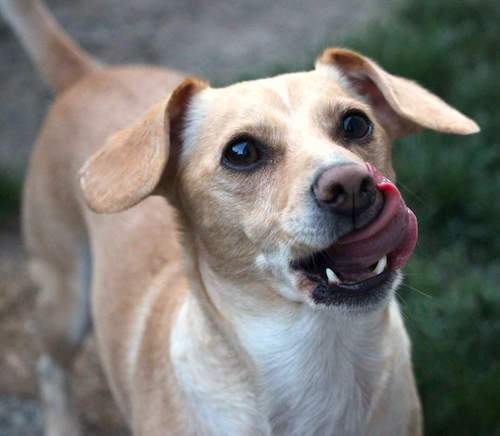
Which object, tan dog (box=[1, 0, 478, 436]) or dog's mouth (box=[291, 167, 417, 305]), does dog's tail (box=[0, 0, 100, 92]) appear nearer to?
tan dog (box=[1, 0, 478, 436])

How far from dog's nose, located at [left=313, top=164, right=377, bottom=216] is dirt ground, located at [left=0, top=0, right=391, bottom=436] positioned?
309 centimetres

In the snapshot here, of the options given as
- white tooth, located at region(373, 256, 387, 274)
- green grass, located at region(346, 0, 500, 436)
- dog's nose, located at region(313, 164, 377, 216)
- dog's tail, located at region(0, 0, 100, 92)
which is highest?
dog's nose, located at region(313, 164, 377, 216)

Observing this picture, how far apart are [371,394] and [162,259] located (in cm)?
109

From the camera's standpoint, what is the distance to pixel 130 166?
102 inches

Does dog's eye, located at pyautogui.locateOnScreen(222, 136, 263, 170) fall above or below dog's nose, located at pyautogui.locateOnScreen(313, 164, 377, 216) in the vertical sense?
below

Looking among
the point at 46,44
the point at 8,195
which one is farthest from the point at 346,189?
the point at 8,195

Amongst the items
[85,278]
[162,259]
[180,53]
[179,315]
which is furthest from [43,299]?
[180,53]

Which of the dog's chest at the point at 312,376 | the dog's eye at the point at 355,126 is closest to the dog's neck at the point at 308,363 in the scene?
the dog's chest at the point at 312,376

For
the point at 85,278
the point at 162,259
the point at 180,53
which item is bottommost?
the point at 180,53

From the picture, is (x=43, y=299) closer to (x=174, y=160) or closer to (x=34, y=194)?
(x=34, y=194)

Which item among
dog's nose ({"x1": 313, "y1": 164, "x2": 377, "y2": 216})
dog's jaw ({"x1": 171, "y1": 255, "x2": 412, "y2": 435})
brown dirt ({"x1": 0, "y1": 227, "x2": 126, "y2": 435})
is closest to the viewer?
dog's nose ({"x1": 313, "y1": 164, "x2": 377, "y2": 216})

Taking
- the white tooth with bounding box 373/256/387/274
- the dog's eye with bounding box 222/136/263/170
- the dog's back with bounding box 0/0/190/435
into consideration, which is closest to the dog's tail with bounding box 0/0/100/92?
the dog's back with bounding box 0/0/190/435

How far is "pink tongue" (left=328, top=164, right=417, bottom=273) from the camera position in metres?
2.31

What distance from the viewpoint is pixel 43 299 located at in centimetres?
429
